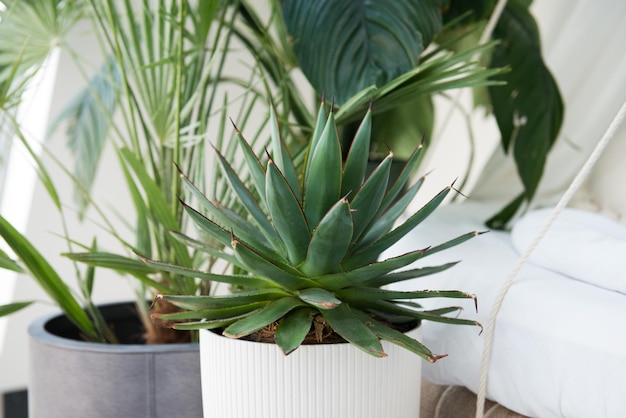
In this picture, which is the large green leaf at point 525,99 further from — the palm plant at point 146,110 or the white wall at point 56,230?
the palm plant at point 146,110

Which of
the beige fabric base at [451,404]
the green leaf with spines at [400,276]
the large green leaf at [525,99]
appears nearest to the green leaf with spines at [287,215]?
the green leaf with spines at [400,276]

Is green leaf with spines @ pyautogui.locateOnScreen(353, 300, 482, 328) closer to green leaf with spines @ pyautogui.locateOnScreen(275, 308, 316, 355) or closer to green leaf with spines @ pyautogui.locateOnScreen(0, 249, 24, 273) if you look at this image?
green leaf with spines @ pyautogui.locateOnScreen(275, 308, 316, 355)

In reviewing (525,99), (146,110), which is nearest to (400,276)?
(146,110)

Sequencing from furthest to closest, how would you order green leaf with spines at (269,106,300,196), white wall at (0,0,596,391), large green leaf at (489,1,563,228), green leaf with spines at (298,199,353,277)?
white wall at (0,0,596,391)
large green leaf at (489,1,563,228)
green leaf with spines at (269,106,300,196)
green leaf with spines at (298,199,353,277)

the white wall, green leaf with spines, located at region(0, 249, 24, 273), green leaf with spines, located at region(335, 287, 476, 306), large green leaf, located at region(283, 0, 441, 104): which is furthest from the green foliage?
green leaf with spines, located at region(0, 249, 24, 273)

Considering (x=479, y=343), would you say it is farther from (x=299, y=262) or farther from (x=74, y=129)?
(x=74, y=129)

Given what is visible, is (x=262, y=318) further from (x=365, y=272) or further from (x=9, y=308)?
(x=9, y=308)

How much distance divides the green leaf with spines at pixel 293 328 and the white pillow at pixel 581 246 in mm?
381

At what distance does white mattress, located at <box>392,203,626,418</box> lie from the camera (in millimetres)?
747

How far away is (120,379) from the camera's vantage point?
1.06 meters

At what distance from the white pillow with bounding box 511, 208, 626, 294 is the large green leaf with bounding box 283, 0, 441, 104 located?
32cm

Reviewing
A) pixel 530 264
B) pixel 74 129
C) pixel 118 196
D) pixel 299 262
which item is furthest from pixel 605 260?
pixel 118 196

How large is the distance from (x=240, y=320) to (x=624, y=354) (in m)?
0.40

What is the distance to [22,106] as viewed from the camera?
6.97 feet
